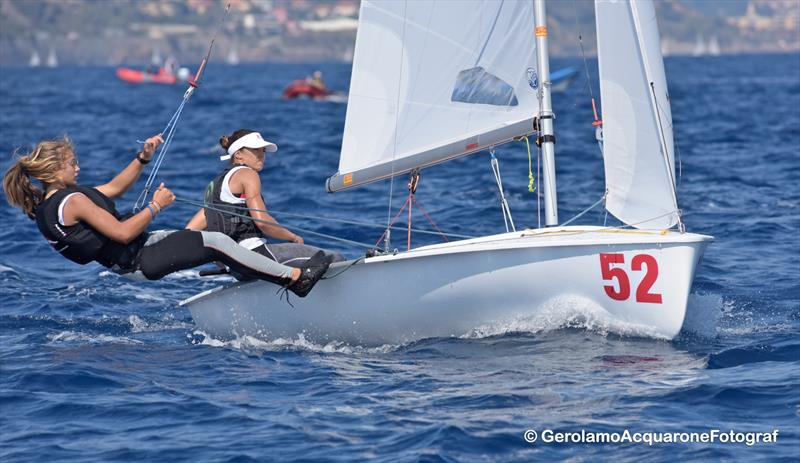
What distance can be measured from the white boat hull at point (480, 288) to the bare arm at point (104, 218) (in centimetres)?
108

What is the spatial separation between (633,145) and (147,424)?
11.5 ft

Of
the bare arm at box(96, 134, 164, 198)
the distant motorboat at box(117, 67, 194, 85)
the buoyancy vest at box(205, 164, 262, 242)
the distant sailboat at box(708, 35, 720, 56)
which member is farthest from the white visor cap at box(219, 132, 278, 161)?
Answer: the distant sailboat at box(708, 35, 720, 56)

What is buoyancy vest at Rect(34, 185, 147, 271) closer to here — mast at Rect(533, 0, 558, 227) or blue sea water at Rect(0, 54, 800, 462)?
blue sea water at Rect(0, 54, 800, 462)

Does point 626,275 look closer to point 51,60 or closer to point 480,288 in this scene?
point 480,288

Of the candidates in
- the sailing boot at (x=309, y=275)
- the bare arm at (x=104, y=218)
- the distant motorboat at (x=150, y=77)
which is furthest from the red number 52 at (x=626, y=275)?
the distant motorboat at (x=150, y=77)

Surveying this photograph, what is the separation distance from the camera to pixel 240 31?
162 m

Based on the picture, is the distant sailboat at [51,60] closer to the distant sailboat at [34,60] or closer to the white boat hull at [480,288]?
the distant sailboat at [34,60]

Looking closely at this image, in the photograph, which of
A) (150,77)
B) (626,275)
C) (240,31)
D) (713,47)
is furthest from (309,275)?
(240,31)

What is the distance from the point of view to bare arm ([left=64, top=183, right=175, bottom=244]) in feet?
22.7

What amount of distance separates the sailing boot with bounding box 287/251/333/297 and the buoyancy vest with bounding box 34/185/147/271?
3.34 ft

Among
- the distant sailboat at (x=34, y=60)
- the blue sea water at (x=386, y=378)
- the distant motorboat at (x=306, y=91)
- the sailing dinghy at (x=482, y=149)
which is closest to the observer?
the blue sea water at (x=386, y=378)

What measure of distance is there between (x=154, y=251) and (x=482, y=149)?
209cm

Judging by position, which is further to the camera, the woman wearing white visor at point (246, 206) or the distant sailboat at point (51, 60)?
the distant sailboat at point (51, 60)

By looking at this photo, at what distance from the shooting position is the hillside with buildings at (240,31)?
144 metres
